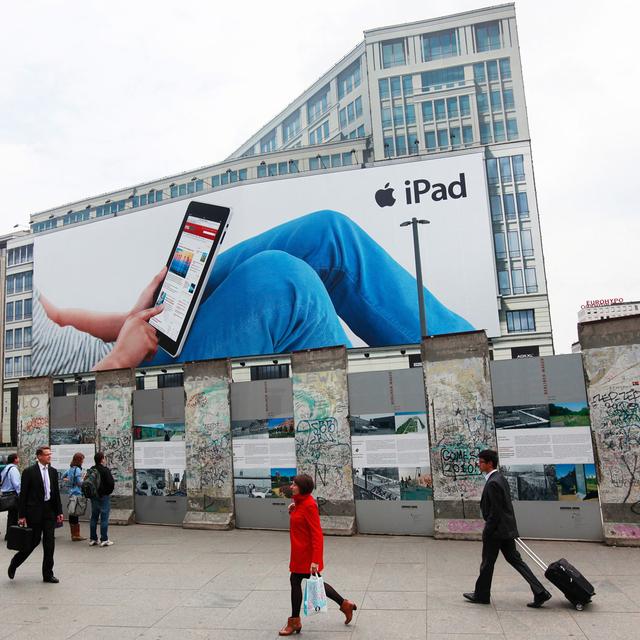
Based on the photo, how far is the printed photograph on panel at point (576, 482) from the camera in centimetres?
886

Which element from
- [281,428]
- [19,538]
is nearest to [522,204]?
[281,428]

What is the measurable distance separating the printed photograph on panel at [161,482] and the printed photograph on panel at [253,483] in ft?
3.90

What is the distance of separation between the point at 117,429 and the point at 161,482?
1544mm

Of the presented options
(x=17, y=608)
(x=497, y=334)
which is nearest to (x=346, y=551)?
(x=17, y=608)

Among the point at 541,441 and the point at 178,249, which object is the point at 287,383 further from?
the point at 178,249

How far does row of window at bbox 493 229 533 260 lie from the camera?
137 feet

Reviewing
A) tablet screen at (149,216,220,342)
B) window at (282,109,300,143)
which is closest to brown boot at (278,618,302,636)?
tablet screen at (149,216,220,342)

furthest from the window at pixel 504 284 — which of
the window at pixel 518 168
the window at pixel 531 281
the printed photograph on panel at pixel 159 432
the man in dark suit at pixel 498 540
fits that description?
the man in dark suit at pixel 498 540

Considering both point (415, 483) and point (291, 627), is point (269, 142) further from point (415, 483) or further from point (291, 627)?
point (291, 627)

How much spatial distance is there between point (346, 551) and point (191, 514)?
3.80 m

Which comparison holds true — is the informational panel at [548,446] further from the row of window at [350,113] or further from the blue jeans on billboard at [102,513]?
the row of window at [350,113]

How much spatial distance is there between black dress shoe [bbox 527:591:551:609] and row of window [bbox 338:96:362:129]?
63.3m

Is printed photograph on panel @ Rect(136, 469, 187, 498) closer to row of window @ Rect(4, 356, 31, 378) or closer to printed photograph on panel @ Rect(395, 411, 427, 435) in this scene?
printed photograph on panel @ Rect(395, 411, 427, 435)

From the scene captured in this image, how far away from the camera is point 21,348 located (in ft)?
200
